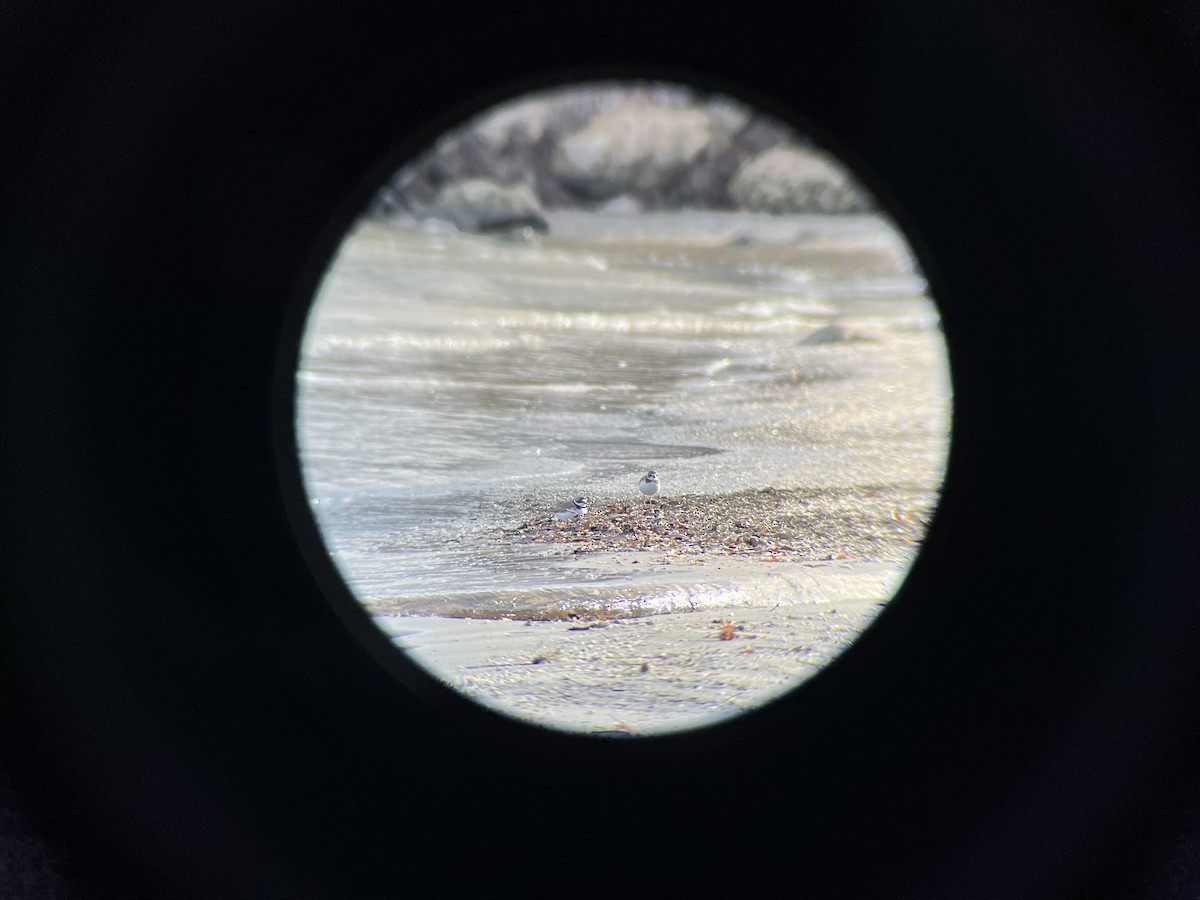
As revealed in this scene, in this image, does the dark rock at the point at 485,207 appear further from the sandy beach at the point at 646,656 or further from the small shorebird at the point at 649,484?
the sandy beach at the point at 646,656

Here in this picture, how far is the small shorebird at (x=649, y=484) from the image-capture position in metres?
2.27

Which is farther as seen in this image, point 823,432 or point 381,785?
point 823,432

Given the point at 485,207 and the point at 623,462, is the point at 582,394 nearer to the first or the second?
the point at 623,462

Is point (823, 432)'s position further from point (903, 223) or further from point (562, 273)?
point (562, 273)

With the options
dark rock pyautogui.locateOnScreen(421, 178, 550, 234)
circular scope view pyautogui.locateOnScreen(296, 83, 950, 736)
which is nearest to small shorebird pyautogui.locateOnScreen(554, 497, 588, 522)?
circular scope view pyautogui.locateOnScreen(296, 83, 950, 736)

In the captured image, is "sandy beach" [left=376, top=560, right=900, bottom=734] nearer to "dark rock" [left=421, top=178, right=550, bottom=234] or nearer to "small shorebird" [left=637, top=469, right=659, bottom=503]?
"small shorebird" [left=637, top=469, right=659, bottom=503]

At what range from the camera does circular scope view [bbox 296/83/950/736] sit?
1.43 meters

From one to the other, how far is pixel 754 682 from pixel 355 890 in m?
0.63

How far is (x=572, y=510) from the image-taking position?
2.22 metres

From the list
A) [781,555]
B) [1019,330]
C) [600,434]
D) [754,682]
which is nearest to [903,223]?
[1019,330]

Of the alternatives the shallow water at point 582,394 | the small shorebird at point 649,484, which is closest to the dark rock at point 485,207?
the shallow water at point 582,394

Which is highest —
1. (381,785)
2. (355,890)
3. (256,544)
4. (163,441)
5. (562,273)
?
(562,273)

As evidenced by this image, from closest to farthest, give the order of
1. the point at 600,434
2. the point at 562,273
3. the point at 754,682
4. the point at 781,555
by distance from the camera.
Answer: the point at 754,682 < the point at 781,555 < the point at 600,434 < the point at 562,273

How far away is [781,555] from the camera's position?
6.52 ft
